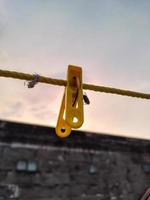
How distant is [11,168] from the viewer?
696cm

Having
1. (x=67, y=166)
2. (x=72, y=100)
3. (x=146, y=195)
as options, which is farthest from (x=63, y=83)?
(x=146, y=195)

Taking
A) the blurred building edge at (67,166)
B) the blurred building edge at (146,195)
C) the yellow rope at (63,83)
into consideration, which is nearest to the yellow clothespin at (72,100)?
the yellow rope at (63,83)

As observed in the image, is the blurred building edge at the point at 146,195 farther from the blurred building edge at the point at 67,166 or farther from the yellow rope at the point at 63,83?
the yellow rope at the point at 63,83

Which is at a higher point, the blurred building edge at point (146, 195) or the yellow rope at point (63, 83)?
the yellow rope at point (63, 83)

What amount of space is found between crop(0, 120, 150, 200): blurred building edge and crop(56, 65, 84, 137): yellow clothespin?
4.99m

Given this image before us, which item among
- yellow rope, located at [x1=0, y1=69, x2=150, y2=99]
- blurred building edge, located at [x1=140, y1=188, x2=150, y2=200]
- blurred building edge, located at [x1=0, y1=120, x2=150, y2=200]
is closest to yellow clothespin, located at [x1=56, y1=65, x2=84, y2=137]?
yellow rope, located at [x1=0, y1=69, x2=150, y2=99]

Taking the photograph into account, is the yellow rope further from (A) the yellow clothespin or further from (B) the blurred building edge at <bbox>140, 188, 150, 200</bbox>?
(B) the blurred building edge at <bbox>140, 188, 150, 200</bbox>

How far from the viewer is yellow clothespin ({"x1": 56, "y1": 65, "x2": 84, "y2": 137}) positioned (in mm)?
2043

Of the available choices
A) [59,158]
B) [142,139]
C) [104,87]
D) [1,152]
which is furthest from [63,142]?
[104,87]

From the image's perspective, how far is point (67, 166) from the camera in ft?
25.2

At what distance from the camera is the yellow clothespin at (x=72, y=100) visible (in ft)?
6.70

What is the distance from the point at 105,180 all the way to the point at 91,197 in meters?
0.67

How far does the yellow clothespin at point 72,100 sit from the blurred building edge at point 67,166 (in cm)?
499

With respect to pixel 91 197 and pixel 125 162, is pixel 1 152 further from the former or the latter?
pixel 125 162
